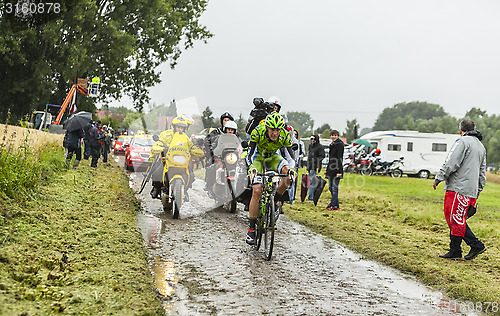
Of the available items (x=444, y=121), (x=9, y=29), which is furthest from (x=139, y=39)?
(x=444, y=121)

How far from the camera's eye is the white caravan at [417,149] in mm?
37250

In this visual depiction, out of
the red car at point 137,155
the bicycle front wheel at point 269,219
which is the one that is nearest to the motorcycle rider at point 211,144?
the bicycle front wheel at point 269,219

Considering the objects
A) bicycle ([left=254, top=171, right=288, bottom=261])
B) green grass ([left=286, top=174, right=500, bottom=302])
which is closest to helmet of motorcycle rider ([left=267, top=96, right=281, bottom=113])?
green grass ([left=286, top=174, right=500, bottom=302])

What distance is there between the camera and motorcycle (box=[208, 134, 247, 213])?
10781mm

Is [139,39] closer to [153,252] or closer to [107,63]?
[107,63]

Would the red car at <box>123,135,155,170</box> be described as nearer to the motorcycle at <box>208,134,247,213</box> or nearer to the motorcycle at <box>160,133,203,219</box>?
the motorcycle at <box>208,134,247,213</box>

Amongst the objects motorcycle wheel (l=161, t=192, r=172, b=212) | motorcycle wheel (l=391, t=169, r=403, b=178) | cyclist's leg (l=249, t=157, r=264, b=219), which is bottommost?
motorcycle wheel (l=391, t=169, r=403, b=178)

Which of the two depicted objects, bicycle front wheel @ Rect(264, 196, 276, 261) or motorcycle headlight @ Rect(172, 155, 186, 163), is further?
motorcycle headlight @ Rect(172, 155, 186, 163)

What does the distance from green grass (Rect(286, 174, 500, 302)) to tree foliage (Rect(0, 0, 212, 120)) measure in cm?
1746

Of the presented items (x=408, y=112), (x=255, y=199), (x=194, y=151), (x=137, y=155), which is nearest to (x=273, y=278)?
(x=255, y=199)

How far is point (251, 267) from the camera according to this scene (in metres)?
6.34

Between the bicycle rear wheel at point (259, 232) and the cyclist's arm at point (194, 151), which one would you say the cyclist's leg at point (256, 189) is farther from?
the cyclist's arm at point (194, 151)

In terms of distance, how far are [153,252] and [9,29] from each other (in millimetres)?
23205

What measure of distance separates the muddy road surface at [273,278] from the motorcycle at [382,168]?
26.1 metres
